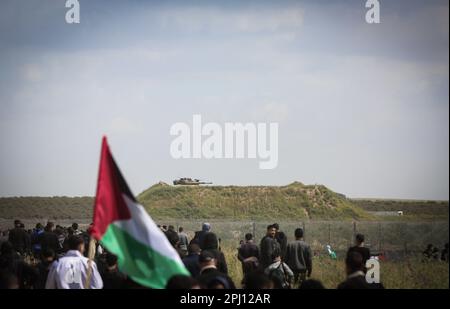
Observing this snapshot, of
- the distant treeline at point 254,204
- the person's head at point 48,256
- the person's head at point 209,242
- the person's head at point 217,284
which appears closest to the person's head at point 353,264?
the person's head at point 217,284

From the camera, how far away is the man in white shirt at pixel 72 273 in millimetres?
12180

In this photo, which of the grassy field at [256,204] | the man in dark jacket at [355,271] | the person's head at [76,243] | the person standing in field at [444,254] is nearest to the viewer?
the man in dark jacket at [355,271]

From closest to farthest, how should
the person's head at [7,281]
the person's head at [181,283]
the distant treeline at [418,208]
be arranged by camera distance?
the person's head at [181,283] < the person's head at [7,281] < the distant treeline at [418,208]

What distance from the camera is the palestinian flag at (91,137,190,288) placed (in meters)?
9.86

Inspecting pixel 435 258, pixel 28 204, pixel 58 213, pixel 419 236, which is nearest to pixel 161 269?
pixel 435 258

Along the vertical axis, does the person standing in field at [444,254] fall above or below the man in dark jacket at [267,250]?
below

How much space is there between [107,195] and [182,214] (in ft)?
195

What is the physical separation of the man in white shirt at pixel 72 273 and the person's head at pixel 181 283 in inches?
105

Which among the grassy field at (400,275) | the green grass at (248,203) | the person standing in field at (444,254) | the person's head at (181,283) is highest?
the green grass at (248,203)

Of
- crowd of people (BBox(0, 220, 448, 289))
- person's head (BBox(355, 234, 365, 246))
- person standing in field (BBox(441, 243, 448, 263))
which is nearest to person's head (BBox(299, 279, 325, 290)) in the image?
crowd of people (BBox(0, 220, 448, 289))

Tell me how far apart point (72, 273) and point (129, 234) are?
2528 mm

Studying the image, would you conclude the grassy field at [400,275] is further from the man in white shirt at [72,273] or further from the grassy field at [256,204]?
the grassy field at [256,204]

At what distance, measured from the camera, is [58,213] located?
84.9 meters
